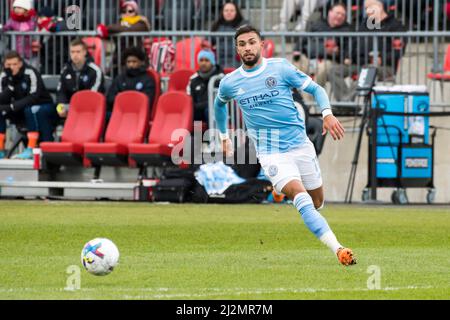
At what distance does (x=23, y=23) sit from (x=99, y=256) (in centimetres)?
1482

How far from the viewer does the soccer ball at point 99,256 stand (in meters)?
10.8

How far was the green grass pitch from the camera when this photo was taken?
10.4 metres

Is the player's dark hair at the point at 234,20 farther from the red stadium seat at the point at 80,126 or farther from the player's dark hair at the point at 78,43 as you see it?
the red stadium seat at the point at 80,126

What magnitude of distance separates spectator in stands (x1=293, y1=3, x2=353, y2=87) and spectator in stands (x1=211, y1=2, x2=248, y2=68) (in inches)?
47.5

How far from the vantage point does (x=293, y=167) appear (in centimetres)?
1253

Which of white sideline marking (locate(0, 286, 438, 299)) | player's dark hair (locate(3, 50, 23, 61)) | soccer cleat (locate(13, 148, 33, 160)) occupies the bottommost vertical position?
soccer cleat (locate(13, 148, 33, 160))

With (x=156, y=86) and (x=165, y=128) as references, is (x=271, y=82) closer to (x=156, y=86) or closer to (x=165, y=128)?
(x=165, y=128)

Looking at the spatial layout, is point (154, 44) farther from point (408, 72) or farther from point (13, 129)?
point (408, 72)

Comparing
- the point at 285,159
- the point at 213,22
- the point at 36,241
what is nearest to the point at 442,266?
the point at 285,159

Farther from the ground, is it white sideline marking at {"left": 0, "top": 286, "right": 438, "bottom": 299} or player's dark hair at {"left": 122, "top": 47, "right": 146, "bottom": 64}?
player's dark hair at {"left": 122, "top": 47, "right": 146, "bottom": 64}

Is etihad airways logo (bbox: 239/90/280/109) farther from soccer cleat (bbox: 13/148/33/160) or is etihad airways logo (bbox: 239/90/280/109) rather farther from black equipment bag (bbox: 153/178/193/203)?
soccer cleat (bbox: 13/148/33/160)

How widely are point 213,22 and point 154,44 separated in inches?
49.2

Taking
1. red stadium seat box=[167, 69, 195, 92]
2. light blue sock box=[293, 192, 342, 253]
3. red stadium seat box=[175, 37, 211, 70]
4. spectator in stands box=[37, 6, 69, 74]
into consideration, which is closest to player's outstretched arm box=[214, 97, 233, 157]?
light blue sock box=[293, 192, 342, 253]

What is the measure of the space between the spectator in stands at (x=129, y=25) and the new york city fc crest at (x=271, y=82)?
39.0ft
